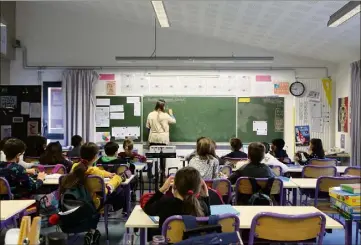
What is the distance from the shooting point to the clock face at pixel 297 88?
307 inches

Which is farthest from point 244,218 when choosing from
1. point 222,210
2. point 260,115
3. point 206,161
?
point 260,115

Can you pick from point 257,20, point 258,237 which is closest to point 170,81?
point 257,20

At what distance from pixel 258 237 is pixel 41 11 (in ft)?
23.3

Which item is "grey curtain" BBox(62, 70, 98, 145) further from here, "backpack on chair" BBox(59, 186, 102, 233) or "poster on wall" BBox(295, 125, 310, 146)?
"backpack on chair" BBox(59, 186, 102, 233)

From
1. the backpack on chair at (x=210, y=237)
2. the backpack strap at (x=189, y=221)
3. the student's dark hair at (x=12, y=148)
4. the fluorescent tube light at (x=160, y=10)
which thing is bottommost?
the backpack strap at (x=189, y=221)

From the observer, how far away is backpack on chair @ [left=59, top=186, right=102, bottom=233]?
3.16m

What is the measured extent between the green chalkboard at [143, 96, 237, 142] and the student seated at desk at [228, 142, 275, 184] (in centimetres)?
399

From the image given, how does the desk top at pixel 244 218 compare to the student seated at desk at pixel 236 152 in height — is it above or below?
below

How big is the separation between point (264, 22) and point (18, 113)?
16.1 ft

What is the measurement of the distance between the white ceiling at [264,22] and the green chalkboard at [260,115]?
103 centimetres

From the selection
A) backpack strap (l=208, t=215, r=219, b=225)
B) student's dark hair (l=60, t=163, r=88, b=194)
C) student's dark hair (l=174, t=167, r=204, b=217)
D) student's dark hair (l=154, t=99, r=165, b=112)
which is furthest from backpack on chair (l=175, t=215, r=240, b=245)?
student's dark hair (l=154, t=99, r=165, b=112)

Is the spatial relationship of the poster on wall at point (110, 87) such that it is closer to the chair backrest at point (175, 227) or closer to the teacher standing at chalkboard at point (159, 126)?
the teacher standing at chalkboard at point (159, 126)

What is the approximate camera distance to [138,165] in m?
5.58

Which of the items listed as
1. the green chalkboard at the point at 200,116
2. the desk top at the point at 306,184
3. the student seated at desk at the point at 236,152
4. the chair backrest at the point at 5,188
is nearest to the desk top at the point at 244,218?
the desk top at the point at 306,184
